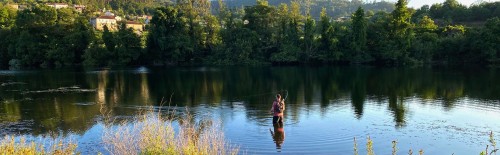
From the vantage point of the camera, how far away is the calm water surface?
1847cm

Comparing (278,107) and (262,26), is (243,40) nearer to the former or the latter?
(262,26)

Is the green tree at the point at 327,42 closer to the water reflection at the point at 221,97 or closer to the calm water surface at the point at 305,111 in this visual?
the water reflection at the point at 221,97

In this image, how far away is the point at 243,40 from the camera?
7812 centimetres

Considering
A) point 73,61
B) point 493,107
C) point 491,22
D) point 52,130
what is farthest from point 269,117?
point 73,61

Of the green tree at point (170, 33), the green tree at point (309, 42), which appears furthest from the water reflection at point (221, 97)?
the green tree at point (170, 33)

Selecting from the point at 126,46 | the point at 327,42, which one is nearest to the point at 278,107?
the point at 327,42

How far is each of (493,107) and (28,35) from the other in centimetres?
7847

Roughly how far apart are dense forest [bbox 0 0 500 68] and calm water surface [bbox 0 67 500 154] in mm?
31217

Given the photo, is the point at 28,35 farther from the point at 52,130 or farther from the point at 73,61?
the point at 52,130

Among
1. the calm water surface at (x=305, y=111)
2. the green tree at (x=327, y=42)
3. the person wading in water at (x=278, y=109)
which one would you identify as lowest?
the calm water surface at (x=305, y=111)

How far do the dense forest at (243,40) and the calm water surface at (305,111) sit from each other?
31217 millimetres

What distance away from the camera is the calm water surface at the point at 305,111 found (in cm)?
1847

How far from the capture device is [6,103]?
30.4 m

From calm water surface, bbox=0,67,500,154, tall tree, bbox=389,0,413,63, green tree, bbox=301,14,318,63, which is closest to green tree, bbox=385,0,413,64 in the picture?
tall tree, bbox=389,0,413,63
